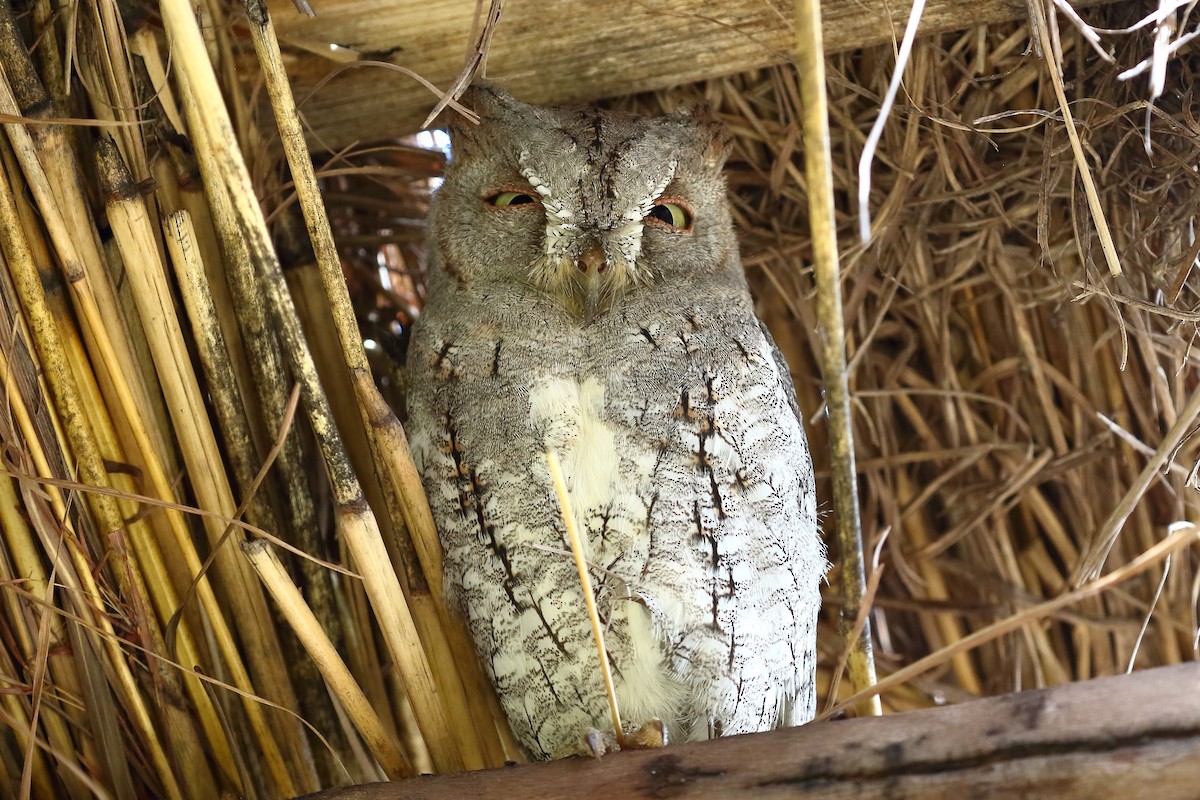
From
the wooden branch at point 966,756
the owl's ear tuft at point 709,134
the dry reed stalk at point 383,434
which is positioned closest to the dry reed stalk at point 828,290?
the wooden branch at point 966,756

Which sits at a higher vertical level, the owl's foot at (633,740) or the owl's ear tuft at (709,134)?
the owl's ear tuft at (709,134)

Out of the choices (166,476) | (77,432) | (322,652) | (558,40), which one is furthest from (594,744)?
(558,40)

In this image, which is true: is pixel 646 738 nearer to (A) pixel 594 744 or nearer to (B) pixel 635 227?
(A) pixel 594 744

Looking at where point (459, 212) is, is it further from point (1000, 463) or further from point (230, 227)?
point (1000, 463)

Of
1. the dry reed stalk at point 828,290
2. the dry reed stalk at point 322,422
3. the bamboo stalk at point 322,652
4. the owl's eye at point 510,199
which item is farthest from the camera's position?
the owl's eye at point 510,199

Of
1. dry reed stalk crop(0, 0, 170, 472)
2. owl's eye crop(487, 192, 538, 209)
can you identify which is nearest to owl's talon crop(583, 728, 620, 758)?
dry reed stalk crop(0, 0, 170, 472)

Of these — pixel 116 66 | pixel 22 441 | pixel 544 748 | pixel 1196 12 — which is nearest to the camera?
pixel 22 441

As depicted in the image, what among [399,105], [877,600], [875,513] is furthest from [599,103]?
[877,600]

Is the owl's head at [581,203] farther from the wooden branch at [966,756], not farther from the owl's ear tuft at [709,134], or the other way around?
the wooden branch at [966,756]
